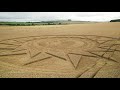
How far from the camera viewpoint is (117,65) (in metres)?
4.41

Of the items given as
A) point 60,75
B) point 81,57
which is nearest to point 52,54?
point 81,57

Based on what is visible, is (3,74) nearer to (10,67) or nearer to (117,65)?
(10,67)

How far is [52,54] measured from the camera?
18.8ft

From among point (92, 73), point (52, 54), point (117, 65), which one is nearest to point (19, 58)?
point (52, 54)
